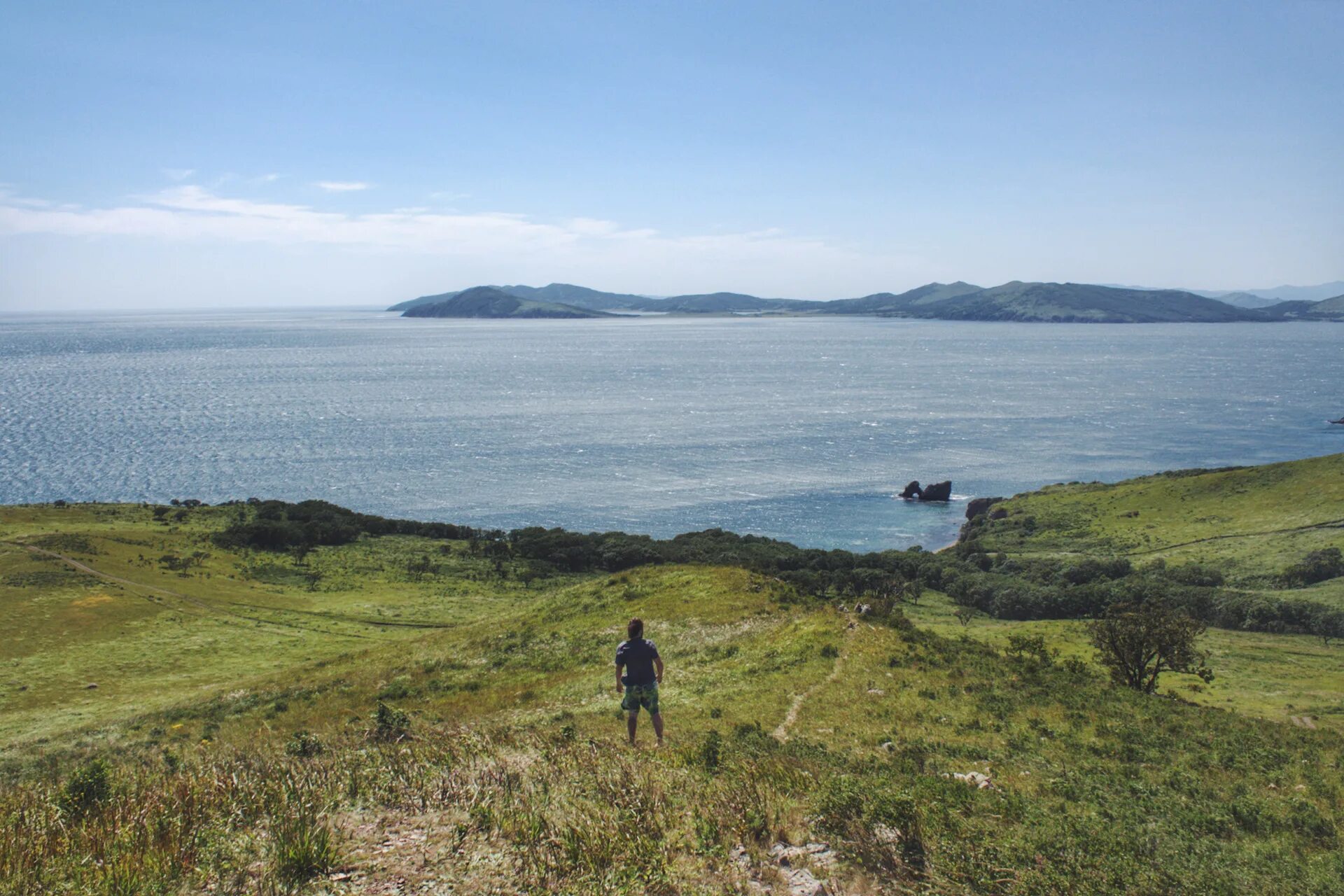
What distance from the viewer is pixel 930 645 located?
27.9 meters

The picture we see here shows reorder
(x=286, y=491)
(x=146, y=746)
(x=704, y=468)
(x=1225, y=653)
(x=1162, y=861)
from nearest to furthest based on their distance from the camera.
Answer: (x=1162, y=861) → (x=146, y=746) → (x=1225, y=653) → (x=286, y=491) → (x=704, y=468)

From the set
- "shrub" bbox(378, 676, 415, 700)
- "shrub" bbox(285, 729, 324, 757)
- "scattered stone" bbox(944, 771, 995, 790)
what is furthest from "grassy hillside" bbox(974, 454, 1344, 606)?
"shrub" bbox(285, 729, 324, 757)

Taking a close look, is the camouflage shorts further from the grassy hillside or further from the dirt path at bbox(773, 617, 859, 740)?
the grassy hillside

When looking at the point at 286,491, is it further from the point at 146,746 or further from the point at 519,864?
the point at 519,864

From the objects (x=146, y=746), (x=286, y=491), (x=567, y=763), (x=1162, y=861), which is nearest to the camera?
(x=1162, y=861)

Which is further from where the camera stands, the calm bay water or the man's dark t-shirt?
the calm bay water

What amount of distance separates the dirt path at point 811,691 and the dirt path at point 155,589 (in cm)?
3522

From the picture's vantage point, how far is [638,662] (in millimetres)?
15883

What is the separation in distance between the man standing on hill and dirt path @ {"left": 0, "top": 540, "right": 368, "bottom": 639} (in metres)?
40.8

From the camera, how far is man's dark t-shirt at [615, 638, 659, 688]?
15828 millimetres

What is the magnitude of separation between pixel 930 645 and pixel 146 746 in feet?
92.0

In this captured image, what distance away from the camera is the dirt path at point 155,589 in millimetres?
53688

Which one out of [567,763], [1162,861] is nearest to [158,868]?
[567,763]

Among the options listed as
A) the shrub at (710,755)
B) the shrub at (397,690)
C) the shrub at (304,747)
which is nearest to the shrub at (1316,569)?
the shrub at (397,690)
